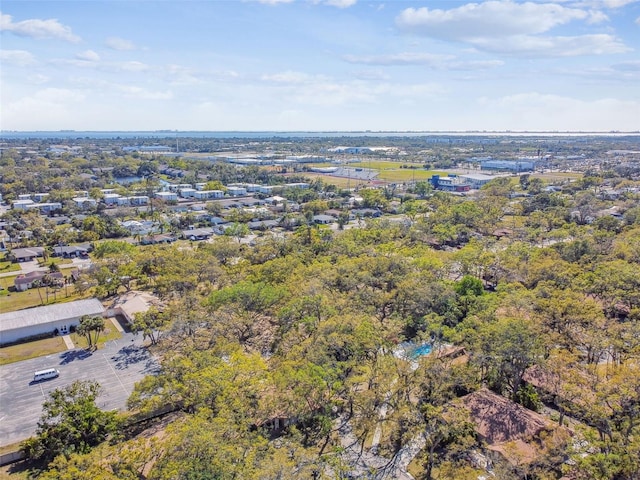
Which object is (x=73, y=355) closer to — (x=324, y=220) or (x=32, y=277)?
(x=32, y=277)

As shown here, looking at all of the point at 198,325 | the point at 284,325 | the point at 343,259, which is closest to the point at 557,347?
the point at 284,325

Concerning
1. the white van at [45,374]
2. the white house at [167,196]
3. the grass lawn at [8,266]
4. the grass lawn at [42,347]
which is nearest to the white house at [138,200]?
the white house at [167,196]

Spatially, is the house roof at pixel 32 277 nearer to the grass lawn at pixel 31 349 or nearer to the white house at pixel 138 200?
the grass lawn at pixel 31 349

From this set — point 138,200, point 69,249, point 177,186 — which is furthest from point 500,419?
point 177,186

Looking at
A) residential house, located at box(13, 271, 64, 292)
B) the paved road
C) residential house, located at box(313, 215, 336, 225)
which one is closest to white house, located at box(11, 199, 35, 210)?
residential house, located at box(13, 271, 64, 292)

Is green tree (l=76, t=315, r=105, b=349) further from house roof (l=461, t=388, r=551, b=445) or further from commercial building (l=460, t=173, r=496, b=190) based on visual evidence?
commercial building (l=460, t=173, r=496, b=190)

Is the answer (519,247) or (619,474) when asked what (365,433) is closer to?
(619,474)

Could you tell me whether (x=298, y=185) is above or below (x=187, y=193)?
above
